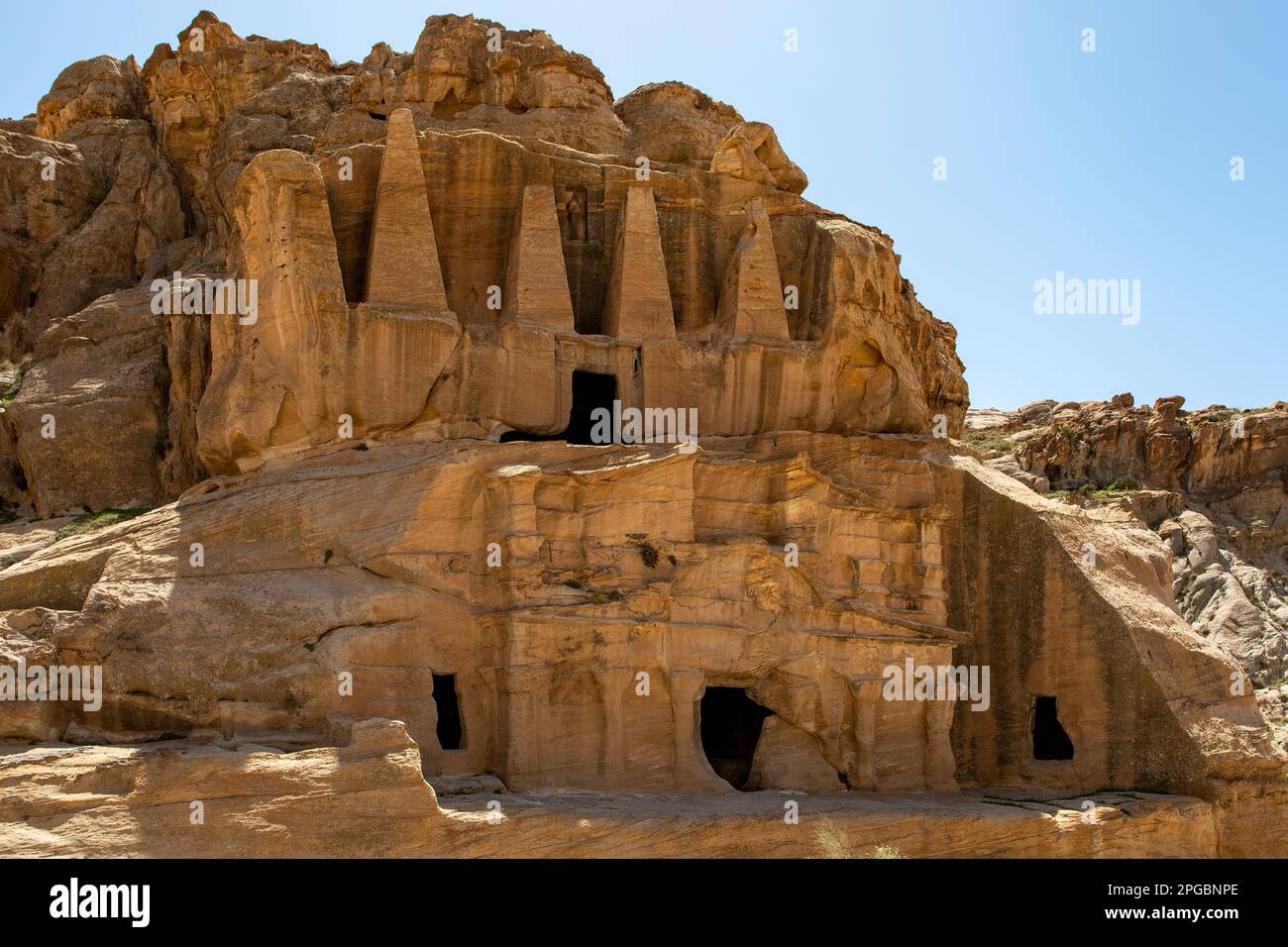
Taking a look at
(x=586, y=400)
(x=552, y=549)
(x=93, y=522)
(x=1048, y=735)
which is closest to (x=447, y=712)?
(x=552, y=549)

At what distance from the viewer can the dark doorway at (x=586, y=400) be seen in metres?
35.0

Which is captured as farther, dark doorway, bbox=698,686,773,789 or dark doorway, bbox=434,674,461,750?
dark doorway, bbox=698,686,773,789

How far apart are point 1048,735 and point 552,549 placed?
1378 centimetres

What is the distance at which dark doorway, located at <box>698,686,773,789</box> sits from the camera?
1339 inches

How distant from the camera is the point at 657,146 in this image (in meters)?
43.0

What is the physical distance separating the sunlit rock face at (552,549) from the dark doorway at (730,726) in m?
0.09

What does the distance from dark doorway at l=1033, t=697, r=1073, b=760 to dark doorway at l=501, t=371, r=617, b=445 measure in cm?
1173

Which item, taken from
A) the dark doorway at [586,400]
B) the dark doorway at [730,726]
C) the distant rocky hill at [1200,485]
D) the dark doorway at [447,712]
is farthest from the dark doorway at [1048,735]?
the distant rocky hill at [1200,485]

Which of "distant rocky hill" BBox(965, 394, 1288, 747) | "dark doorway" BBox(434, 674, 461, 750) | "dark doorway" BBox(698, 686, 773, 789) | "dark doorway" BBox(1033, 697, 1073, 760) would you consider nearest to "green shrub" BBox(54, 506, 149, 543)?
"dark doorway" BBox(434, 674, 461, 750)

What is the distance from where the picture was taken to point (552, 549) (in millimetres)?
29031

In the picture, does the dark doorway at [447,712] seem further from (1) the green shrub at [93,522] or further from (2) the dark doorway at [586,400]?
(1) the green shrub at [93,522]

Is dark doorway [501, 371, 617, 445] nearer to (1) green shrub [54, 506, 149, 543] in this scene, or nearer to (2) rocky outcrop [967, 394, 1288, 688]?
(1) green shrub [54, 506, 149, 543]

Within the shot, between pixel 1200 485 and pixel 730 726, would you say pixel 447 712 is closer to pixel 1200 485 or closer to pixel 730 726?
pixel 730 726

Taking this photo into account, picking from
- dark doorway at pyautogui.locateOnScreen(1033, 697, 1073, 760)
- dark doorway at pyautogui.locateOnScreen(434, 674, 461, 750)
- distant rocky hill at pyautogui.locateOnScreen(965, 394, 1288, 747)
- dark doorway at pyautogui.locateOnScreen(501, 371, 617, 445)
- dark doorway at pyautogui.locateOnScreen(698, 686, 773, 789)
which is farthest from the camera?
distant rocky hill at pyautogui.locateOnScreen(965, 394, 1288, 747)
